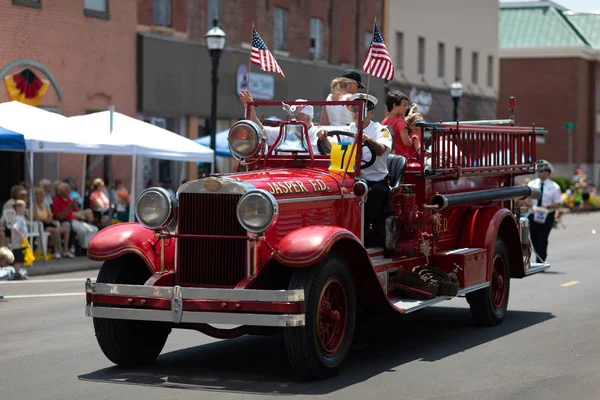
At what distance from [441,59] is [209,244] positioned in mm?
42333

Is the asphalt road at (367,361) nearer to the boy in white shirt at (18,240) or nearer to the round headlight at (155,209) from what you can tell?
the round headlight at (155,209)

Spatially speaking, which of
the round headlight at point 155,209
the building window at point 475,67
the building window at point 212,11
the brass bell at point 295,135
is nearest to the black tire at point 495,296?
the brass bell at point 295,135

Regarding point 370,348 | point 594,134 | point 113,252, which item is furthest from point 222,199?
point 594,134

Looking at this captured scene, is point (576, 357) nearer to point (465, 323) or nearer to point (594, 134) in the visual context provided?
point (465, 323)

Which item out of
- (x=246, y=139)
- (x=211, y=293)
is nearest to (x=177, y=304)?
(x=211, y=293)

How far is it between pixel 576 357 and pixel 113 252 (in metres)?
4.01

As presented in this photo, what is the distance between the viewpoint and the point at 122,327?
9195 mm

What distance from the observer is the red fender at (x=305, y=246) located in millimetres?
8406

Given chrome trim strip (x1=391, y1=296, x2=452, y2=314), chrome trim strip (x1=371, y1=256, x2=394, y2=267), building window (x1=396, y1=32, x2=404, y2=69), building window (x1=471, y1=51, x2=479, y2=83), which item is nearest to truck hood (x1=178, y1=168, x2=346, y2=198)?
chrome trim strip (x1=371, y1=256, x2=394, y2=267)

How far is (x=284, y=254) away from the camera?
8.47 meters

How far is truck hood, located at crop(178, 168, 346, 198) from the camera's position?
8727 millimetres

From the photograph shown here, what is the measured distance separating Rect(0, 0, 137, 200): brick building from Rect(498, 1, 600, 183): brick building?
44.1 meters

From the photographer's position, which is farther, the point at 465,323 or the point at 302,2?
the point at 302,2

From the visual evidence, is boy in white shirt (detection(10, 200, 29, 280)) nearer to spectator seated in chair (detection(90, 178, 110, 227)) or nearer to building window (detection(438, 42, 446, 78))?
spectator seated in chair (detection(90, 178, 110, 227))
